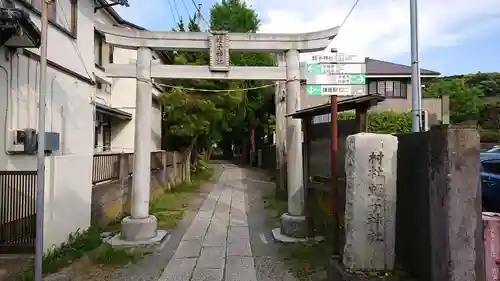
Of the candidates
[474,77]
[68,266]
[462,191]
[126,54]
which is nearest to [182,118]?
[126,54]

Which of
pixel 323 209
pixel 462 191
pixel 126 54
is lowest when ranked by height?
pixel 323 209

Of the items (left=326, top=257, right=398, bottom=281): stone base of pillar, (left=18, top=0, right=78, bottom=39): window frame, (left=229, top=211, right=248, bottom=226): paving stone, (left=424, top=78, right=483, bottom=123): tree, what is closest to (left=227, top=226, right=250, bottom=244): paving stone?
(left=229, top=211, right=248, bottom=226): paving stone

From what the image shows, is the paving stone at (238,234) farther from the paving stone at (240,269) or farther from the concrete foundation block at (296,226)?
the paving stone at (240,269)

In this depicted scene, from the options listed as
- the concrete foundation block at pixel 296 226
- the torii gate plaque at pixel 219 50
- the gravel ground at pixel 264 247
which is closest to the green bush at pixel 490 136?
the gravel ground at pixel 264 247

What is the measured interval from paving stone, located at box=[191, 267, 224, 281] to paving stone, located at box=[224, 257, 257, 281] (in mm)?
130

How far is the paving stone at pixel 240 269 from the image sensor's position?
6.58m

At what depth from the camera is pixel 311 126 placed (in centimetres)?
945

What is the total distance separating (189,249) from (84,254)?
2.06 metres

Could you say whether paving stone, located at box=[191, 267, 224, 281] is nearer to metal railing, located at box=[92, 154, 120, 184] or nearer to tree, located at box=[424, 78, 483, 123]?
metal railing, located at box=[92, 154, 120, 184]

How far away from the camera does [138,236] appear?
8773 mm

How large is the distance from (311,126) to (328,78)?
3.30m

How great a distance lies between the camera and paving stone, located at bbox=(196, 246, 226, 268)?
23.9 ft

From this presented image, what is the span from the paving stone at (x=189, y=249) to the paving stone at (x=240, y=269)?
911 mm

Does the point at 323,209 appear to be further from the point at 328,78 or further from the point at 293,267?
the point at 328,78
